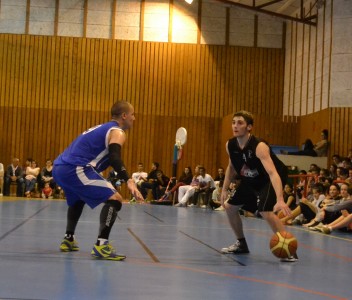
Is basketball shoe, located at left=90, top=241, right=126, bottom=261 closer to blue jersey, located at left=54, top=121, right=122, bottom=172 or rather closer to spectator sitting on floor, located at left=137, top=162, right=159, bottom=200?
blue jersey, located at left=54, top=121, right=122, bottom=172

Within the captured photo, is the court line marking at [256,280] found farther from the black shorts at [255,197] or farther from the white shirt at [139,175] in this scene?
the white shirt at [139,175]

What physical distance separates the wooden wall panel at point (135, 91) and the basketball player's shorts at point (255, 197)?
17.6 m

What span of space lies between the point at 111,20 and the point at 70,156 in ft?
62.7

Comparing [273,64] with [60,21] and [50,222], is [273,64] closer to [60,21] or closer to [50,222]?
[60,21]

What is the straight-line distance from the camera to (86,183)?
5.61 meters

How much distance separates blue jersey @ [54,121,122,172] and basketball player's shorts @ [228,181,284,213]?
59.4 inches

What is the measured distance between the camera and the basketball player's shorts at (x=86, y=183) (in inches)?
220

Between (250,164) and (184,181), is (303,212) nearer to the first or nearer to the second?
(250,164)

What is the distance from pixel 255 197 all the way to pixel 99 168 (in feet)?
5.41

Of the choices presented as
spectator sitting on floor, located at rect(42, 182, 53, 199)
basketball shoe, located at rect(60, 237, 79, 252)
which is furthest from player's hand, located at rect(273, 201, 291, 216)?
spectator sitting on floor, located at rect(42, 182, 53, 199)

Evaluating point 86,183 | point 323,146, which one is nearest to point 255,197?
point 86,183

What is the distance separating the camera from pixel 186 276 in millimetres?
4770

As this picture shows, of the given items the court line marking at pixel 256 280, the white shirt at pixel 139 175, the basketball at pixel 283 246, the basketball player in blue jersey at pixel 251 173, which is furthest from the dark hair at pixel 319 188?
the white shirt at pixel 139 175

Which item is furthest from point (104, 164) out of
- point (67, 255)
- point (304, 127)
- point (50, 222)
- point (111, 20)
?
point (111, 20)
